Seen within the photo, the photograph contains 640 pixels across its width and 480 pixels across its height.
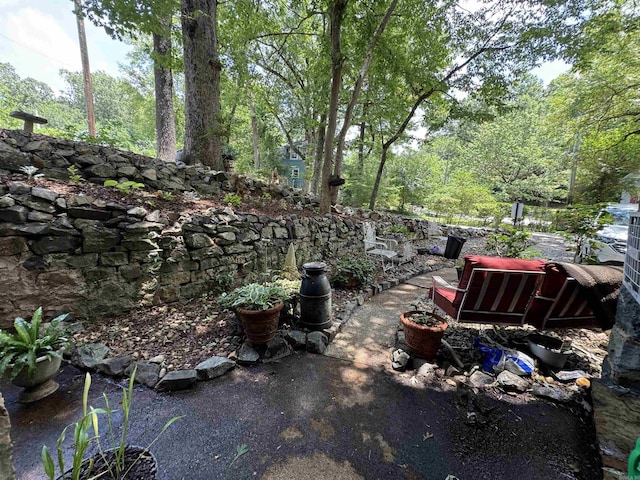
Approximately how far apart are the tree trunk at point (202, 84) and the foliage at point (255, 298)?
10.6 ft

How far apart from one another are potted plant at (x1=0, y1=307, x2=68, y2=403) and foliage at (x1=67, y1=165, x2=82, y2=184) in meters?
1.98

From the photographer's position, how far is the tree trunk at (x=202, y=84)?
4590 millimetres

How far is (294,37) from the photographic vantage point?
930 cm

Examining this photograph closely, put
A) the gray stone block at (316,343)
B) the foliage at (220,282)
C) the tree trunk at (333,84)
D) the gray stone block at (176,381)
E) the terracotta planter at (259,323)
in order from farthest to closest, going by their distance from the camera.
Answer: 1. the tree trunk at (333,84)
2. the foliage at (220,282)
3. the gray stone block at (316,343)
4. the terracotta planter at (259,323)
5. the gray stone block at (176,381)

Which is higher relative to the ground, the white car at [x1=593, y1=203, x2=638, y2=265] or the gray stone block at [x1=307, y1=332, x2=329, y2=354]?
the white car at [x1=593, y1=203, x2=638, y2=265]

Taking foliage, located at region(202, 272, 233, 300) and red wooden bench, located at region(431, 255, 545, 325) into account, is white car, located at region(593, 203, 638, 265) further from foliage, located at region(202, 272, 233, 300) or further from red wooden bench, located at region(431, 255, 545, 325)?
foliage, located at region(202, 272, 233, 300)

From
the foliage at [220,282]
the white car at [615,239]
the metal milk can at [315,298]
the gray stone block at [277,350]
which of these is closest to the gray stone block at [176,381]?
the gray stone block at [277,350]

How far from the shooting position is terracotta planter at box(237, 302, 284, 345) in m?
2.40

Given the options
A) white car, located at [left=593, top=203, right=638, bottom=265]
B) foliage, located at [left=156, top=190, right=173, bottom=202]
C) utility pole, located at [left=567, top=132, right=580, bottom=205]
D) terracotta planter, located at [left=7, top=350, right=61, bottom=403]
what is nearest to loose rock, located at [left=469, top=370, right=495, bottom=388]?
terracotta planter, located at [left=7, top=350, right=61, bottom=403]

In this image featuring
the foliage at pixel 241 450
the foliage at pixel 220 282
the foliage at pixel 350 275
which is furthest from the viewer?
the foliage at pixel 350 275

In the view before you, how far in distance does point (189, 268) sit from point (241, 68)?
6469 mm

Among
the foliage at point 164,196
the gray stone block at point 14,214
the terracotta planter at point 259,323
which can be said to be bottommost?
the terracotta planter at point 259,323

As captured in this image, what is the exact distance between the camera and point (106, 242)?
9.04 ft

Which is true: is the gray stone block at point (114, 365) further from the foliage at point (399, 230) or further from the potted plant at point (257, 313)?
the foliage at point (399, 230)
